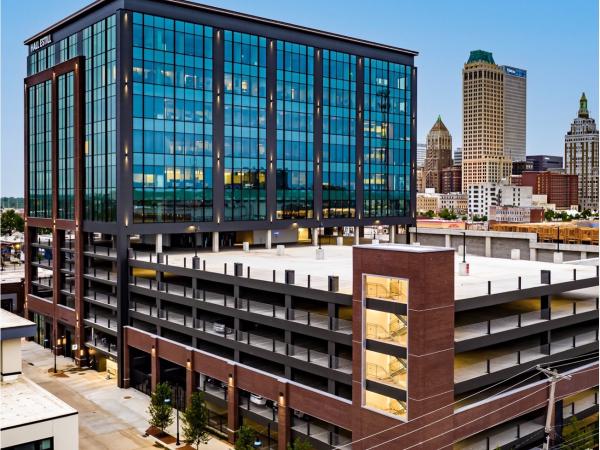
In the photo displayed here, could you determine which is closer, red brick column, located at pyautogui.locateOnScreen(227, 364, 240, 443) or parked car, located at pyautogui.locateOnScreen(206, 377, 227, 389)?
red brick column, located at pyautogui.locateOnScreen(227, 364, 240, 443)

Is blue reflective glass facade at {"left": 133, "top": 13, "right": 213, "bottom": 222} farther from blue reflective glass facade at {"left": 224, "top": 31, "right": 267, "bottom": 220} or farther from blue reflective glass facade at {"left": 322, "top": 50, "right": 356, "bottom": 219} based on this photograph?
blue reflective glass facade at {"left": 322, "top": 50, "right": 356, "bottom": 219}

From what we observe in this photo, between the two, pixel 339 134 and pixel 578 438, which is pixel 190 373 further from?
pixel 339 134

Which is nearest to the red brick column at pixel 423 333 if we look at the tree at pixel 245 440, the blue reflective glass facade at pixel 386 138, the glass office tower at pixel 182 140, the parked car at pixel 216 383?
the tree at pixel 245 440

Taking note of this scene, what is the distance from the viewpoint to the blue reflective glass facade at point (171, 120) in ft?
192

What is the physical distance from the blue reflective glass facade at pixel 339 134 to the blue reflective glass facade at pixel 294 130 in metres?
2.40

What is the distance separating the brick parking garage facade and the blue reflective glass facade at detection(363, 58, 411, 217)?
26 cm

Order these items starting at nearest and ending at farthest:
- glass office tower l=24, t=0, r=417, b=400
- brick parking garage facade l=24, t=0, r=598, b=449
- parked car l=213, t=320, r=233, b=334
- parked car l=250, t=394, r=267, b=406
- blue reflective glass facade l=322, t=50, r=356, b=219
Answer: brick parking garage facade l=24, t=0, r=598, b=449, parked car l=250, t=394, r=267, b=406, parked car l=213, t=320, r=233, b=334, glass office tower l=24, t=0, r=417, b=400, blue reflective glass facade l=322, t=50, r=356, b=219

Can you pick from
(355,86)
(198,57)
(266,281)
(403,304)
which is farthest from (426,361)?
(355,86)

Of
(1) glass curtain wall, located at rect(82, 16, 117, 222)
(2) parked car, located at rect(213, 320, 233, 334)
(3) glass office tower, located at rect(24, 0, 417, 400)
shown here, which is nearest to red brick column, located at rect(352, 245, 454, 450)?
(2) parked car, located at rect(213, 320, 233, 334)

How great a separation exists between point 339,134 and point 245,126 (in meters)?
13.9

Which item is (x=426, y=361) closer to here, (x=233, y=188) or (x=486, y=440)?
(x=486, y=440)

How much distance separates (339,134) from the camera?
75375 mm

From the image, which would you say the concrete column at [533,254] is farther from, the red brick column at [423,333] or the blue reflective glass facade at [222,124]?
the red brick column at [423,333]

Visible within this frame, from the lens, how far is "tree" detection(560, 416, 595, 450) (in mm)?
35912
